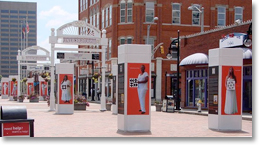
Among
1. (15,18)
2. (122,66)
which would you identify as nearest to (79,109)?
(122,66)

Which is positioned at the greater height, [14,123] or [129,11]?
[129,11]

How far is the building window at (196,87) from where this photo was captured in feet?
112

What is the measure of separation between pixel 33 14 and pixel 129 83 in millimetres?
41307

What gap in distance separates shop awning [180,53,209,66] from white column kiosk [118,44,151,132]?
15.8 meters

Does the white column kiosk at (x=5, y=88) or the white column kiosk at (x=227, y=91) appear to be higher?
the white column kiosk at (x=227, y=91)

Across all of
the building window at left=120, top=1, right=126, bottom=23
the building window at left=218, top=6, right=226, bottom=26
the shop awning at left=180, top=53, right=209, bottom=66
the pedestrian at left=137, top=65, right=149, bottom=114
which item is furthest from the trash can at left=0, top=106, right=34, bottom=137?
the building window at left=218, top=6, right=226, bottom=26

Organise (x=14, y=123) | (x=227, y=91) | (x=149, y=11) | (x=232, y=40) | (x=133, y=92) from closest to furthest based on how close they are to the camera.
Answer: (x=14, y=123), (x=133, y=92), (x=227, y=91), (x=232, y=40), (x=149, y=11)

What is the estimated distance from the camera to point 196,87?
3550cm

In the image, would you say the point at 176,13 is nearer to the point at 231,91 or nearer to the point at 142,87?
the point at 231,91

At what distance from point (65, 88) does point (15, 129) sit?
19.0 metres

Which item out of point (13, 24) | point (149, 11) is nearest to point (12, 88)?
point (13, 24)

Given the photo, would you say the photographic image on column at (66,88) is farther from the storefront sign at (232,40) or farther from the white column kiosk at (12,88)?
the white column kiosk at (12,88)

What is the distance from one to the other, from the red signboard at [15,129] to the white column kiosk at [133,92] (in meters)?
6.18

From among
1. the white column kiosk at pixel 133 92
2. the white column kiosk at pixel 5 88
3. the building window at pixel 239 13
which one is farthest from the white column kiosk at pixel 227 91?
the white column kiosk at pixel 5 88
